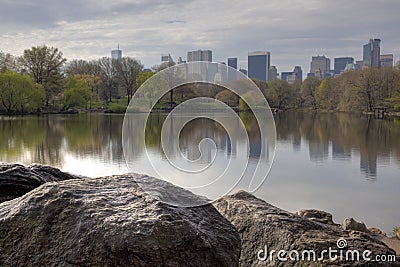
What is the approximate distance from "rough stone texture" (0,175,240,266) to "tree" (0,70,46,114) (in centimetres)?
5098

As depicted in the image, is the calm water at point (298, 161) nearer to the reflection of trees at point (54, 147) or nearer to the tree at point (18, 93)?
the reflection of trees at point (54, 147)

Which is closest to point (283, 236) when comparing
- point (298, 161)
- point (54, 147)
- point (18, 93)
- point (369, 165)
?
point (298, 161)

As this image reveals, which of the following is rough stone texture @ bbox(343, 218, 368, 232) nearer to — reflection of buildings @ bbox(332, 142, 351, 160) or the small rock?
the small rock

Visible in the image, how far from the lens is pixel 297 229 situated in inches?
169

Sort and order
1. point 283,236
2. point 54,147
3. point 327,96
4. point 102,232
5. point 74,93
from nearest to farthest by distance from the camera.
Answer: point 102,232 < point 283,236 < point 54,147 < point 74,93 < point 327,96

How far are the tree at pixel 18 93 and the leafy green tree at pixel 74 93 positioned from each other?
5383 mm

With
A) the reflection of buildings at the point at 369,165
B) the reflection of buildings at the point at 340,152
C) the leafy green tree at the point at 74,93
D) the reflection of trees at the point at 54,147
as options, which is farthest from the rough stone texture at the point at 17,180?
the leafy green tree at the point at 74,93

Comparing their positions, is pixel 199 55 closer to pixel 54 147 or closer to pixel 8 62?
pixel 54 147

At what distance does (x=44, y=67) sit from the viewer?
59.5 m

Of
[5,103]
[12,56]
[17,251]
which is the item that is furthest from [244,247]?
[12,56]

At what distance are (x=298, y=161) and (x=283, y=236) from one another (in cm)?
1336

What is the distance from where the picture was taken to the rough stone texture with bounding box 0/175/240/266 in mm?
3064

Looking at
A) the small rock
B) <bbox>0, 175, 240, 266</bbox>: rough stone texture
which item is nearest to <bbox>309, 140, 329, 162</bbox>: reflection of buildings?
the small rock

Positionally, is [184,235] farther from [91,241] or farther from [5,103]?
[5,103]
